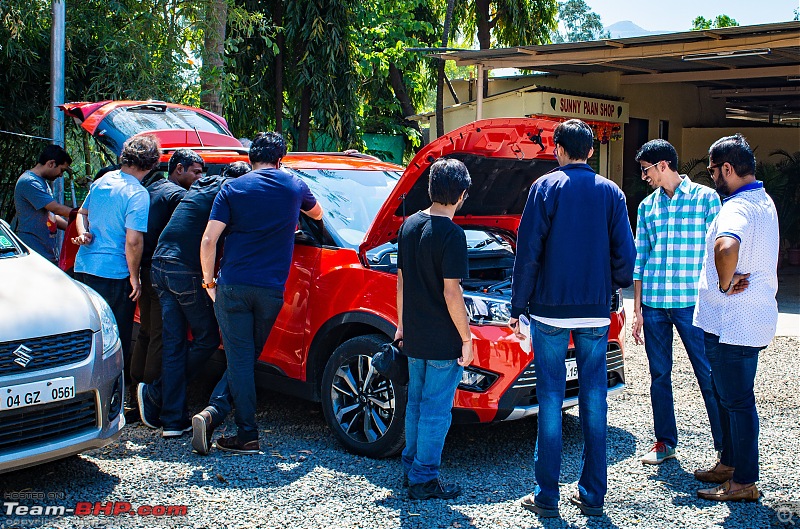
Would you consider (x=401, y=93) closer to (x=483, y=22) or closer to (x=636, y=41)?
(x=483, y=22)

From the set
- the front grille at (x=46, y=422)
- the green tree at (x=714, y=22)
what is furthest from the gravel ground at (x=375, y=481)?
the green tree at (x=714, y=22)

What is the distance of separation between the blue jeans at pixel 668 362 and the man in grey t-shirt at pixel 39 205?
201 inches

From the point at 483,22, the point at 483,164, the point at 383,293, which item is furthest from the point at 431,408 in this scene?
the point at 483,22

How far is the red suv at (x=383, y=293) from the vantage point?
15.4 ft

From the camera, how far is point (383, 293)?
195 inches

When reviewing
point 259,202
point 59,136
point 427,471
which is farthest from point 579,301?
point 59,136

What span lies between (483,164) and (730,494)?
246cm

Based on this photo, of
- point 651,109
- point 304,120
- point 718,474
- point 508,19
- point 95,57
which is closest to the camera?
point 718,474

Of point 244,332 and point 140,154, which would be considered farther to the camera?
point 140,154

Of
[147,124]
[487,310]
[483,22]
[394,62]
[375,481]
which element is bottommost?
[375,481]

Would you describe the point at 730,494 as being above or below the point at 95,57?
below

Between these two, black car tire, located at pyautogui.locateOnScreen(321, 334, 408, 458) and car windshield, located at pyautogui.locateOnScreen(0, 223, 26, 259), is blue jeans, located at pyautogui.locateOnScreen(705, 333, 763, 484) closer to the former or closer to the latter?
black car tire, located at pyautogui.locateOnScreen(321, 334, 408, 458)

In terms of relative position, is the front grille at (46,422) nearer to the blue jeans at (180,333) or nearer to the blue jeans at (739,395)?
the blue jeans at (180,333)

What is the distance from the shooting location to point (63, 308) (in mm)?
4406
